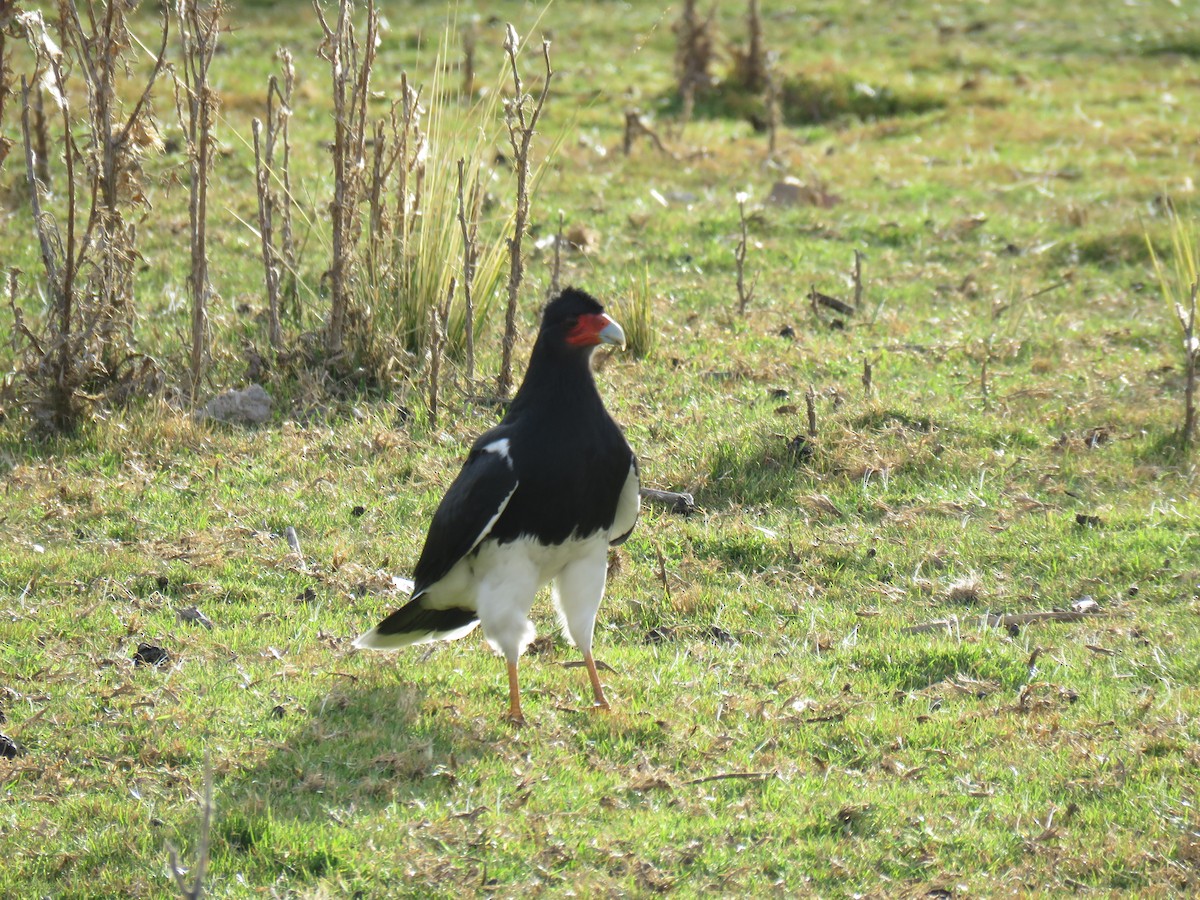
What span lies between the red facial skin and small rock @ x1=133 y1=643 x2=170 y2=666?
6.97 feet

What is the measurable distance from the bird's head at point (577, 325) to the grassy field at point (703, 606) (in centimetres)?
139

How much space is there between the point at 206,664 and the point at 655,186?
9134 millimetres

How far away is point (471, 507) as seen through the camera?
225 inches

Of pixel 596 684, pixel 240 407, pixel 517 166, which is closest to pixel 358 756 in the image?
pixel 596 684

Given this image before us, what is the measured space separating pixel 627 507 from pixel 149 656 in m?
2.07

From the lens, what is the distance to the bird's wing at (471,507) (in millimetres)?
5668

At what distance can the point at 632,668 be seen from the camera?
6180 millimetres

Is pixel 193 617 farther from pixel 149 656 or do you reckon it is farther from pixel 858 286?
pixel 858 286

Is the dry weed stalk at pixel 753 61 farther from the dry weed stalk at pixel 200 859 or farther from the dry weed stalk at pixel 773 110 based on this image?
the dry weed stalk at pixel 200 859

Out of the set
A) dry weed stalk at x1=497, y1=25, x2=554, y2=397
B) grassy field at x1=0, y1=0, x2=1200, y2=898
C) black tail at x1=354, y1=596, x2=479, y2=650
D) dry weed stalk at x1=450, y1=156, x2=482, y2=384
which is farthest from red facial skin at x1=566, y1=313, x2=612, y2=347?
dry weed stalk at x1=450, y1=156, x2=482, y2=384

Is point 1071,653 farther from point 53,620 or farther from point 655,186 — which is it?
point 655,186

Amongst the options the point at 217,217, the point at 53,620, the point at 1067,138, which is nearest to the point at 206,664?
the point at 53,620

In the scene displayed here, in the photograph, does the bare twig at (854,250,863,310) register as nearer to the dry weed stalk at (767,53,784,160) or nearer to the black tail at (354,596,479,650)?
the dry weed stalk at (767,53,784,160)

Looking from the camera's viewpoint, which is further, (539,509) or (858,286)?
(858,286)
